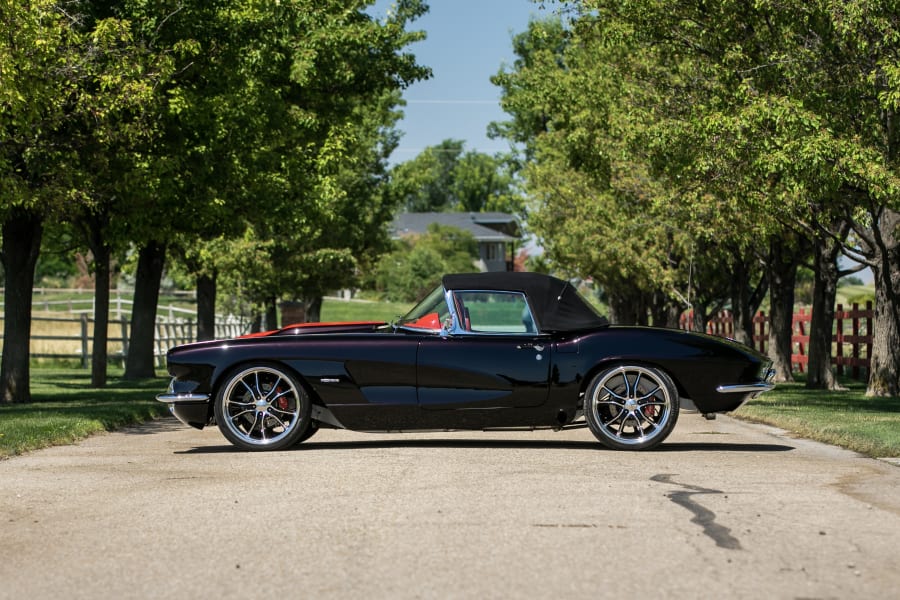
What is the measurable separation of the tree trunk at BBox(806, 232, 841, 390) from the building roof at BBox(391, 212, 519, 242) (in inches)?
4383

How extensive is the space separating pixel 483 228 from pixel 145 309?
117 m

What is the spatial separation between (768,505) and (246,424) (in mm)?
5339

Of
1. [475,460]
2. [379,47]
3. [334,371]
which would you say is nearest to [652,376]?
[475,460]

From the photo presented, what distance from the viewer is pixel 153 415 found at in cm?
1792

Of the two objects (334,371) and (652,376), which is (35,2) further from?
(652,376)

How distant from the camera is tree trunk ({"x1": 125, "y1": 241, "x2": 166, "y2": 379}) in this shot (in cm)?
2898

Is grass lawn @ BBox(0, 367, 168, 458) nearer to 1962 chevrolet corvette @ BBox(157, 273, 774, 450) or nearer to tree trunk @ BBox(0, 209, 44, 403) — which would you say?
tree trunk @ BBox(0, 209, 44, 403)

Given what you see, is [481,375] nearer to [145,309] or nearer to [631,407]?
[631,407]

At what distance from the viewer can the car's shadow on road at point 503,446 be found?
1199 cm

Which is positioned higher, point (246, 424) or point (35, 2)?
point (35, 2)

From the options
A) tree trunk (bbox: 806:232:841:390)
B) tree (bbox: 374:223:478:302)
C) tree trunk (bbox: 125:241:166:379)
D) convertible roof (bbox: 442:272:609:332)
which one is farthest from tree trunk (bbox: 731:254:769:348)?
tree (bbox: 374:223:478:302)

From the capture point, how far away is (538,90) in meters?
34.1

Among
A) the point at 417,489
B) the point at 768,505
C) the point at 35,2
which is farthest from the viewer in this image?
the point at 35,2

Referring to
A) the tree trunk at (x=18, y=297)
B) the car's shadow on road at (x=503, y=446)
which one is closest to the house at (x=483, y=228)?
the tree trunk at (x=18, y=297)
